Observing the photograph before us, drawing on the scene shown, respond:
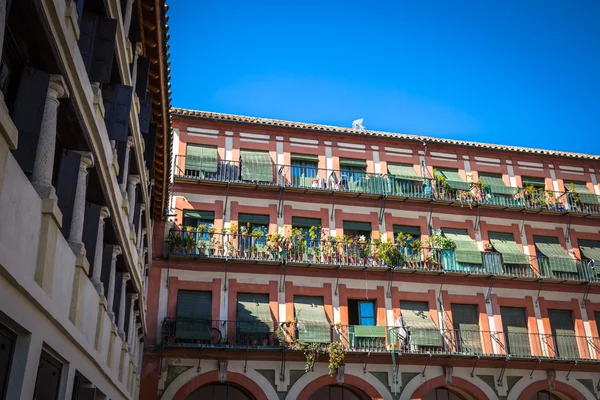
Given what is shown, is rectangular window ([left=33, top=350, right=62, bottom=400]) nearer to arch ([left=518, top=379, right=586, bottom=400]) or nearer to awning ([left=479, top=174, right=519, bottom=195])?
arch ([left=518, top=379, right=586, bottom=400])

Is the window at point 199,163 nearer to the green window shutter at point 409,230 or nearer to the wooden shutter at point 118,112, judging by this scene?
the green window shutter at point 409,230

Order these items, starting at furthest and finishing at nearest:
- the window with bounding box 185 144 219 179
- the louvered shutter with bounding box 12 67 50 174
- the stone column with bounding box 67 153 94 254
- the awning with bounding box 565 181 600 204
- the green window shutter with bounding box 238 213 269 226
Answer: the awning with bounding box 565 181 600 204, the green window shutter with bounding box 238 213 269 226, the window with bounding box 185 144 219 179, the stone column with bounding box 67 153 94 254, the louvered shutter with bounding box 12 67 50 174

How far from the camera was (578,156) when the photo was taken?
34031 mm

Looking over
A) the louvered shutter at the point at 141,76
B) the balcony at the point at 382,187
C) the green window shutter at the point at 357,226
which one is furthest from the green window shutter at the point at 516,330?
the louvered shutter at the point at 141,76

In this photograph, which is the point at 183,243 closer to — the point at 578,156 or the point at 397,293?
the point at 397,293

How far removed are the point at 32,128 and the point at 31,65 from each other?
0.81 metres

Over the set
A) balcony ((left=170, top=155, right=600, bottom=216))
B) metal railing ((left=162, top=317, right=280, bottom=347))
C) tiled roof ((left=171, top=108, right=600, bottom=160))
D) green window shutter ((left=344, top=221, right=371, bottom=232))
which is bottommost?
metal railing ((left=162, top=317, right=280, bottom=347))

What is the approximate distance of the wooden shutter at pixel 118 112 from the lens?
11.6 metres

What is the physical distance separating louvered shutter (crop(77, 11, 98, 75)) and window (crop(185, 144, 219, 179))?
17.6 m

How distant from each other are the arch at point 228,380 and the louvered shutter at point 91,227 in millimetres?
14231

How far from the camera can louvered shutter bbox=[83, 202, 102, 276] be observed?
457 inches

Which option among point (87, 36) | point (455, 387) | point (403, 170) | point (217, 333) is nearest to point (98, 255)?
point (87, 36)

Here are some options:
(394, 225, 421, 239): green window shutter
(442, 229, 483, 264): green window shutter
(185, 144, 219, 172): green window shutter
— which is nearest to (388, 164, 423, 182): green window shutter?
(394, 225, 421, 239): green window shutter

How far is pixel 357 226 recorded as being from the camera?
2938 centimetres
